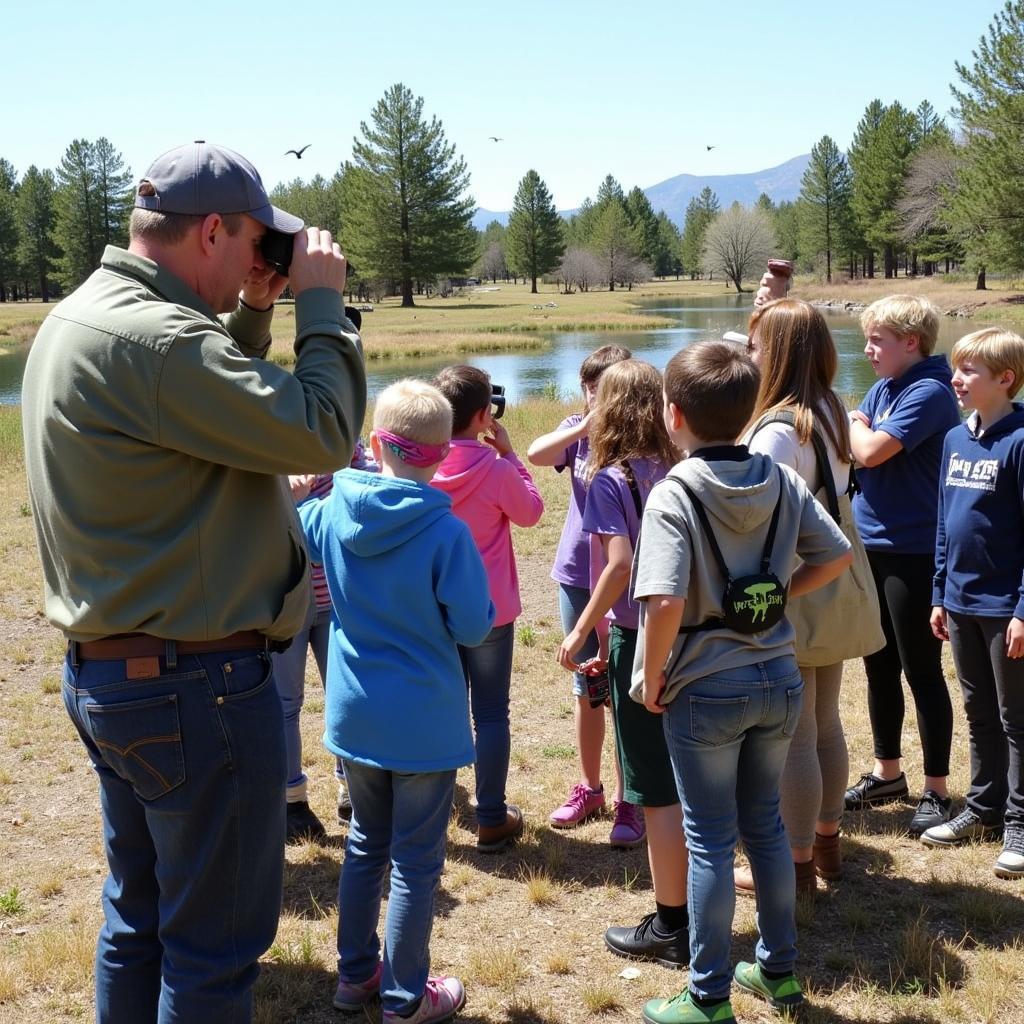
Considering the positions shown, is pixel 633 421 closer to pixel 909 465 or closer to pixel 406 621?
pixel 406 621

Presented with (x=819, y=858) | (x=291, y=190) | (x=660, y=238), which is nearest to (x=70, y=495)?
(x=819, y=858)

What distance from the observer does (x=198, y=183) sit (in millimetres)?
2230

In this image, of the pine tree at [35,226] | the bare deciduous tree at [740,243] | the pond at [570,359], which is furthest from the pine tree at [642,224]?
the pine tree at [35,226]

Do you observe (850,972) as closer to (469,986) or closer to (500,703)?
(469,986)

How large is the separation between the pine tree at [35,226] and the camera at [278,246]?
86.1m

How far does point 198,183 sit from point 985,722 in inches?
143

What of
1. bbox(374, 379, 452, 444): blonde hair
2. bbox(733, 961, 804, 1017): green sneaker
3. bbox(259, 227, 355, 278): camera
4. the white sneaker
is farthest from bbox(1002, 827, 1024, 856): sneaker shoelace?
bbox(259, 227, 355, 278): camera

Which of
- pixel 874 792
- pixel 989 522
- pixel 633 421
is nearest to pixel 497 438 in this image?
pixel 633 421

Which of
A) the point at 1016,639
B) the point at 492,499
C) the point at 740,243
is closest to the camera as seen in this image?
the point at 1016,639

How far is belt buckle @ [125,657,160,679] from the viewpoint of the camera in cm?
222

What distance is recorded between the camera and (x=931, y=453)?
443cm

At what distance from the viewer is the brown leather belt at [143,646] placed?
7.32 ft

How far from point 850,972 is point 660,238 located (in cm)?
12380

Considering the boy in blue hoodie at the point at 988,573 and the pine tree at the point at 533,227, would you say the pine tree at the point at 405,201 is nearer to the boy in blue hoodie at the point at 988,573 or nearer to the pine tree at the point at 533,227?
the pine tree at the point at 533,227
